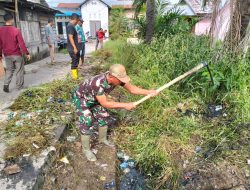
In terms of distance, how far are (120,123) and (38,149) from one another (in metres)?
1.46

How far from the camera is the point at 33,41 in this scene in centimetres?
1056

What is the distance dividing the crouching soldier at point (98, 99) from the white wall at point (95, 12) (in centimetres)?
2449

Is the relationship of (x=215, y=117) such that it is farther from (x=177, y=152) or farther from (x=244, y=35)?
(x=244, y=35)

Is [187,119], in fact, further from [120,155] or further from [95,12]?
[95,12]

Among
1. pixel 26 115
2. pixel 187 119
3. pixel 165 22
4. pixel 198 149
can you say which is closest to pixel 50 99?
pixel 26 115

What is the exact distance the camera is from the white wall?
2641 centimetres

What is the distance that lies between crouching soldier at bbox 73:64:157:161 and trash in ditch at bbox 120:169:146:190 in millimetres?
480

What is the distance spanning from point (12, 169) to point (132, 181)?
1.37 m

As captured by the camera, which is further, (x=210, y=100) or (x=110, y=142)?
(x=210, y=100)

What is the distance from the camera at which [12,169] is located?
2373 millimetres

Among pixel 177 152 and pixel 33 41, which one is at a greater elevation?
pixel 33 41

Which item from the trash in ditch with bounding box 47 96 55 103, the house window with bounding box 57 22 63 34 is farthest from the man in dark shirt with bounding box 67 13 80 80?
the house window with bounding box 57 22 63 34

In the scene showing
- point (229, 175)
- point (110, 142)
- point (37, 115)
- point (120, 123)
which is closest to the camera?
point (229, 175)

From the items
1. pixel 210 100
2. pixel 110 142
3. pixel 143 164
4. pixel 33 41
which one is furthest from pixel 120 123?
pixel 33 41
